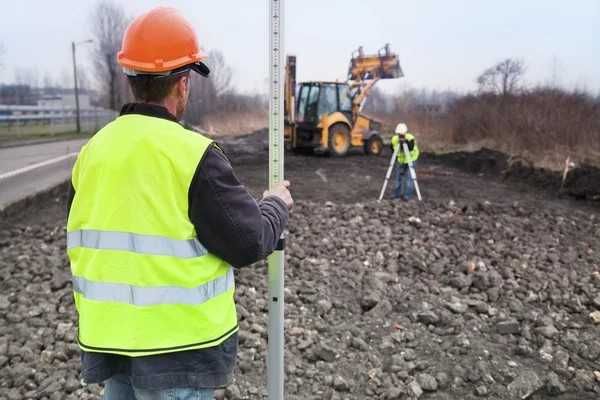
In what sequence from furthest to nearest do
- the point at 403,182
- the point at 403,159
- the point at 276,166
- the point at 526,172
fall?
the point at 526,172 < the point at 403,182 < the point at 403,159 < the point at 276,166

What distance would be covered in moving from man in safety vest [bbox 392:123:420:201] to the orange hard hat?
8195 mm

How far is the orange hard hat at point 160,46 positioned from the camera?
1.70 m

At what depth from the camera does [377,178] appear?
44.9 ft

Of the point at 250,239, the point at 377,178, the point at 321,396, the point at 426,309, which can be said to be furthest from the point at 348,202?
the point at 250,239

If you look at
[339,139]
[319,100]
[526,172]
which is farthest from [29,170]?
[526,172]

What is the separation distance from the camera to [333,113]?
675 inches

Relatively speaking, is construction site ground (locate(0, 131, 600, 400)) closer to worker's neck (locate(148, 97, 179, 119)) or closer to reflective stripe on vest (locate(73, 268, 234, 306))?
reflective stripe on vest (locate(73, 268, 234, 306))

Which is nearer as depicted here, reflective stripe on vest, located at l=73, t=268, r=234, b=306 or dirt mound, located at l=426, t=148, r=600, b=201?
reflective stripe on vest, located at l=73, t=268, r=234, b=306

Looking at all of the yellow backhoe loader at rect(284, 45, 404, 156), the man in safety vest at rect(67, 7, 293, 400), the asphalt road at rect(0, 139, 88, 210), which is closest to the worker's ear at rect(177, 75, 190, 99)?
the man in safety vest at rect(67, 7, 293, 400)

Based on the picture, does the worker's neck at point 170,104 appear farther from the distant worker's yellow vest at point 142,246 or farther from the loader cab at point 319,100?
the loader cab at point 319,100

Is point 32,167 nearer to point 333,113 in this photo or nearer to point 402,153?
point 333,113

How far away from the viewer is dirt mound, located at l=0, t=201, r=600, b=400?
3803 mm

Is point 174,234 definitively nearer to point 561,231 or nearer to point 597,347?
point 597,347

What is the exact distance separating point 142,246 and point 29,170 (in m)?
13.0
